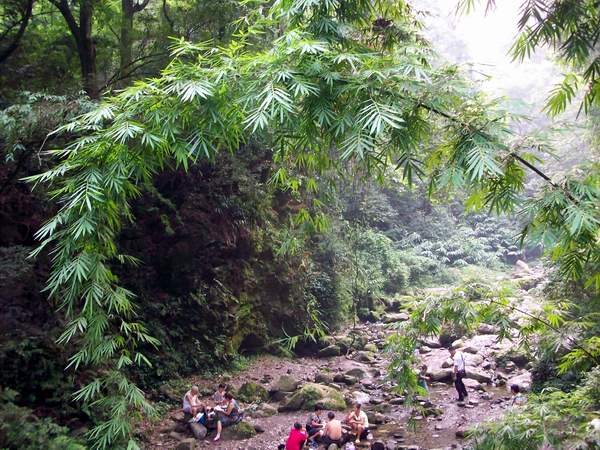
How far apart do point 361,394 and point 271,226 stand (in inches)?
174

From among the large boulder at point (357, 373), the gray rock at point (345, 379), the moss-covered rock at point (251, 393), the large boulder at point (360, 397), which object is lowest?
the large boulder at point (357, 373)

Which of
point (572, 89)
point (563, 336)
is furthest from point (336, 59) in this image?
point (563, 336)

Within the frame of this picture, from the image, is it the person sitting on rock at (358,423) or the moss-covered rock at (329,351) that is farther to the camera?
the moss-covered rock at (329,351)

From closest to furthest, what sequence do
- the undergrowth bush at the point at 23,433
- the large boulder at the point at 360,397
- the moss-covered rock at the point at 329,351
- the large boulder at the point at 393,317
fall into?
the undergrowth bush at the point at 23,433 < the large boulder at the point at 360,397 < the moss-covered rock at the point at 329,351 < the large boulder at the point at 393,317

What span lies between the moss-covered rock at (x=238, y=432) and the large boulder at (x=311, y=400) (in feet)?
3.86

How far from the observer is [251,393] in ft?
29.1

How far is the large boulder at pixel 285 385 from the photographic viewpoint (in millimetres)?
9203

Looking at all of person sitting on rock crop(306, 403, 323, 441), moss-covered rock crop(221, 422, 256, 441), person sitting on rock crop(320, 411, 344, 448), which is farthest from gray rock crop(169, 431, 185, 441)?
person sitting on rock crop(320, 411, 344, 448)

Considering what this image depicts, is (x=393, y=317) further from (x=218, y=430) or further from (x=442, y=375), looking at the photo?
(x=218, y=430)

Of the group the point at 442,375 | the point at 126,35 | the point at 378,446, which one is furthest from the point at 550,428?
the point at 442,375

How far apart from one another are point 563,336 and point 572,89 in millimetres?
1648

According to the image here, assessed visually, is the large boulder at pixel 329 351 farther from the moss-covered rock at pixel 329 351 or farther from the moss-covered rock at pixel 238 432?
the moss-covered rock at pixel 238 432

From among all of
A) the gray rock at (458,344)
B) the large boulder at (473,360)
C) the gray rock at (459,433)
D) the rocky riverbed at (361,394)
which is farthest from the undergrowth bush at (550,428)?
the gray rock at (458,344)

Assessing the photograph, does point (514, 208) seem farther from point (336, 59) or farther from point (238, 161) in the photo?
point (238, 161)
